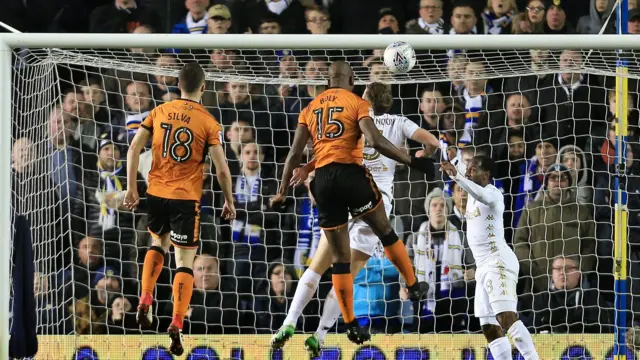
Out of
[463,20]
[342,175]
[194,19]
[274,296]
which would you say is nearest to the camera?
[342,175]

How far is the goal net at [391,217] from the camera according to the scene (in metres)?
9.48

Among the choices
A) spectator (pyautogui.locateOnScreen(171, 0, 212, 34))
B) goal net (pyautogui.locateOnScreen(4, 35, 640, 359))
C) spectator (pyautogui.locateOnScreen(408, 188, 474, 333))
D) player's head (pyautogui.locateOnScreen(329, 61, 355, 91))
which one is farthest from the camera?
spectator (pyautogui.locateOnScreen(171, 0, 212, 34))

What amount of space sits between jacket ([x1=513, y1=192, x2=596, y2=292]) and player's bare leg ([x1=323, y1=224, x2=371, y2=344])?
2525mm

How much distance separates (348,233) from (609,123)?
3334 millimetres

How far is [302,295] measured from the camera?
26.3ft

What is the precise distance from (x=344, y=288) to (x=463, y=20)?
3.68 meters

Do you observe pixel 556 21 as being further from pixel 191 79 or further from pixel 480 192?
pixel 191 79

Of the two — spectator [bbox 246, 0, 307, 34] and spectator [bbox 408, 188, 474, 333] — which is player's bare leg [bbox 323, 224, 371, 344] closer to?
spectator [bbox 408, 188, 474, 333]

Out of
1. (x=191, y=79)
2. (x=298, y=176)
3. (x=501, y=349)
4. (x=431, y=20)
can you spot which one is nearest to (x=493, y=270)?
(x=501, y=349)

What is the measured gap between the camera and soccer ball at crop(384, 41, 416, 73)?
740cm

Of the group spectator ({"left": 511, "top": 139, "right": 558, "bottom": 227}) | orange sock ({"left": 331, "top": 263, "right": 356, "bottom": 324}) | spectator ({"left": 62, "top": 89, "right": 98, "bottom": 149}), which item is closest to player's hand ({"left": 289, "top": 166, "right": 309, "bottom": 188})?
orange sock ({"left": 331, "top": 263, "right": 356, "bottom": 324})

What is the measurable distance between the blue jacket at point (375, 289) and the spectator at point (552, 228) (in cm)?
115

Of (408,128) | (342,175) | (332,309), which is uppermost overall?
(408,128)

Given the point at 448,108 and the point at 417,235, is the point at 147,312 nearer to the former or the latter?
the point at 417,235
